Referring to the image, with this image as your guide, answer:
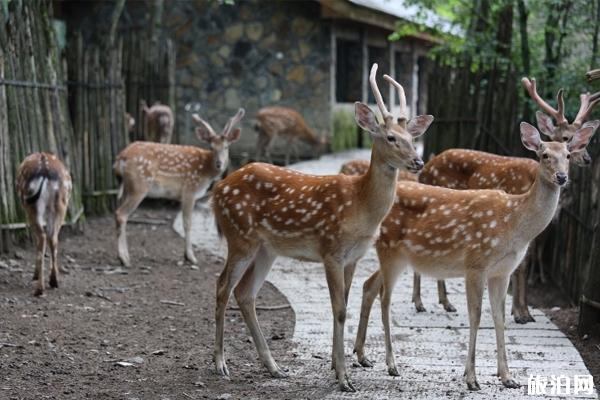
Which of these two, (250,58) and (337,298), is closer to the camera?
(337,298)

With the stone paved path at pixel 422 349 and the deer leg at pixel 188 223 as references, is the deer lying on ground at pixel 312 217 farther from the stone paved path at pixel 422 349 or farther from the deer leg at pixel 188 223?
the deer leg at pixel 188 223

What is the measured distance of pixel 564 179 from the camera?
19.0 feet

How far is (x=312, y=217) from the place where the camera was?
6.05 meters

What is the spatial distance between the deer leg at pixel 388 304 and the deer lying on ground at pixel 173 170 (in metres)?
4.34

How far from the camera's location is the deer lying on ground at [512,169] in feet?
25.3

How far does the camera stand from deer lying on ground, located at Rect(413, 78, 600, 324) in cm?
772

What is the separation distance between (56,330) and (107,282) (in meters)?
2.05

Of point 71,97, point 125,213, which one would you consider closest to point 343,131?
point 71,97

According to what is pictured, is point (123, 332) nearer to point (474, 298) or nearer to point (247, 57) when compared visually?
→ point (474, 298)

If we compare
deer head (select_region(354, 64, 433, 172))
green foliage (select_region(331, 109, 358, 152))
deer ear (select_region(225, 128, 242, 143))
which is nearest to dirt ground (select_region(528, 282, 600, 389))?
deer head (select_region(354, 64, 433, 172))

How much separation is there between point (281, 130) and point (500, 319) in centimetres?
1153

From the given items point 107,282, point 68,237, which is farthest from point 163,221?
point 107,282

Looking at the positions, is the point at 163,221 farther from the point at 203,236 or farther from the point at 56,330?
the point at 56,330

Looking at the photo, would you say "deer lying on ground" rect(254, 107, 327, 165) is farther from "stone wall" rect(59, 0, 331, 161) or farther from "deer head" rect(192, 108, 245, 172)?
"deer head" rect(192, 108, 245, 172)
